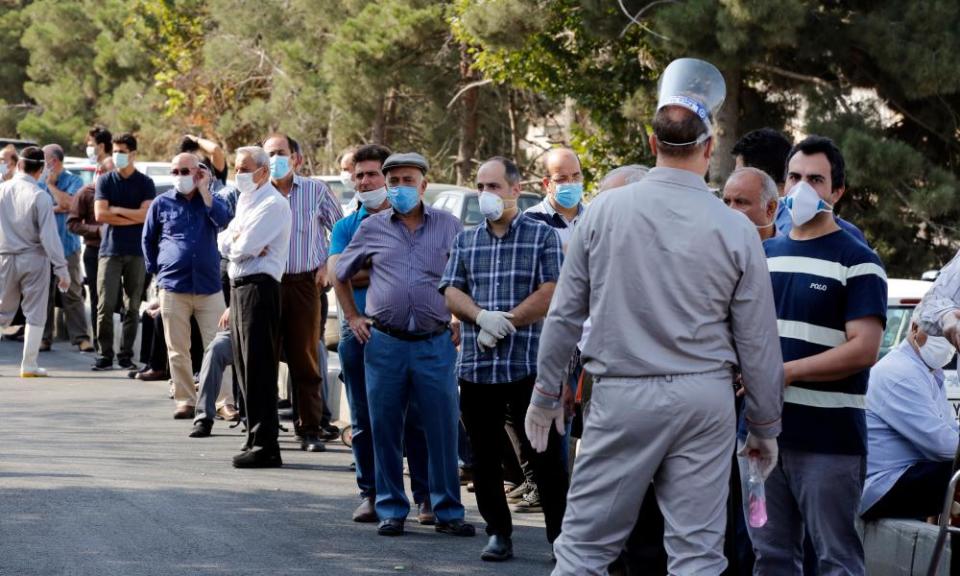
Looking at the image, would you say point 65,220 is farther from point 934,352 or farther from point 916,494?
point 916,494

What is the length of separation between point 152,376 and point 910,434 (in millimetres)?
9576

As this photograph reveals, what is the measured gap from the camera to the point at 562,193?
9375 millimetres

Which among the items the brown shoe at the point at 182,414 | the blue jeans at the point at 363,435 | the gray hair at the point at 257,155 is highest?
the gray hair at the point at 257,155

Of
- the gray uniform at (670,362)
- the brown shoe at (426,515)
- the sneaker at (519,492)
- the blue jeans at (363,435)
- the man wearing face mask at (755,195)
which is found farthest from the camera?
the sneaker at (519,492)

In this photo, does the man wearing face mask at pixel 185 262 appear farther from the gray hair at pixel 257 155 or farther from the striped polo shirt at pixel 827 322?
the striped polo shirt at pixel 827 322

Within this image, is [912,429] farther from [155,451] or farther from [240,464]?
[155,451]

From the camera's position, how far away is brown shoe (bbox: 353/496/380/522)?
28.3 feet

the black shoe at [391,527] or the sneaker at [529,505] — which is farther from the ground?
the black shoe at [391,527]

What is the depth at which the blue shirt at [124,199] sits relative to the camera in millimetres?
15281

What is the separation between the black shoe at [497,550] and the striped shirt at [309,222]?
12.1ft

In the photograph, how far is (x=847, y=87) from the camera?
19422mm

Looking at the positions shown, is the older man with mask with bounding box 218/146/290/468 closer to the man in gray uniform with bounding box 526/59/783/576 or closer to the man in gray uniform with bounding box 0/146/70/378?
the man in gray uniform with bounding box 526/59/783/576

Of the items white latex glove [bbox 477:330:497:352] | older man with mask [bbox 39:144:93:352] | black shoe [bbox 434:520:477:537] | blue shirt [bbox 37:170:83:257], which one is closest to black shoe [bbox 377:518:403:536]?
black shoe [bbox 434:520:477:537]

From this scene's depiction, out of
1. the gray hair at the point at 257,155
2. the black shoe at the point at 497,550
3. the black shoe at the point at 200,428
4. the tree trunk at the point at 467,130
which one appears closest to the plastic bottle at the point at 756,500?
the black shoe at the point at 497,550
